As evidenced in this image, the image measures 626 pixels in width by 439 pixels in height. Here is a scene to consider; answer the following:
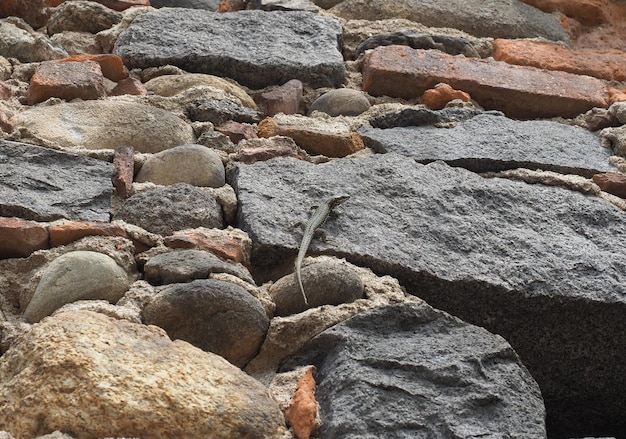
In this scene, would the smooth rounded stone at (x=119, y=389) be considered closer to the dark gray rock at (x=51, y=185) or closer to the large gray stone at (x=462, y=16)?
the dark gray rock at (x=51, y=185)

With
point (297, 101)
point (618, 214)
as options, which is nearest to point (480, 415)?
point (618, 214)

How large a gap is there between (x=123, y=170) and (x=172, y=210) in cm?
26

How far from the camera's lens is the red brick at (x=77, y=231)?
2.18m

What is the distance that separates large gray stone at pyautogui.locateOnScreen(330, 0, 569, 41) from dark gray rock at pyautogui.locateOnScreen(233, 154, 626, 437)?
58.0 inches

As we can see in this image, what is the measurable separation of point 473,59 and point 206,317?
2.01 m

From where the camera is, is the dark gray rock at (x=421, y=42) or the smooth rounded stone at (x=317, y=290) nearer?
the smooth rounded stone at (x=317, y=290)

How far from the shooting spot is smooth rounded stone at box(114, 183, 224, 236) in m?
2.29

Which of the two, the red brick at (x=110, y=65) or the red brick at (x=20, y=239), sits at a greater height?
the red brick at (x=20, y=239)

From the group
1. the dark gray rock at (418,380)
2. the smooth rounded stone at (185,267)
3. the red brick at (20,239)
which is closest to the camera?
the dark gray rock at (418,380)

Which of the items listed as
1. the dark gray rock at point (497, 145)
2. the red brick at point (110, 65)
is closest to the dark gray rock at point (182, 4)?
the red brick at point (110, 65)

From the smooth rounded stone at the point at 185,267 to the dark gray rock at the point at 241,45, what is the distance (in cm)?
132

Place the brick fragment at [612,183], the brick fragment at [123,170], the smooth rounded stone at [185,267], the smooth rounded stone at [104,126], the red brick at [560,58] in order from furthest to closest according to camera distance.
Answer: the red brick at [560,58], the brick fragment at [612,183], the smooth rounded stone at [104,126], the brick fragment at [123,170], the smooth rounded stone at [185,267]

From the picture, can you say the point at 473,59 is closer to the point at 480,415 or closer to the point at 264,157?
the point at 264,157

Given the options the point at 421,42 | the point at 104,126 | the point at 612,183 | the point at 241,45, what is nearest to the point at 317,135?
the point at 104,126
